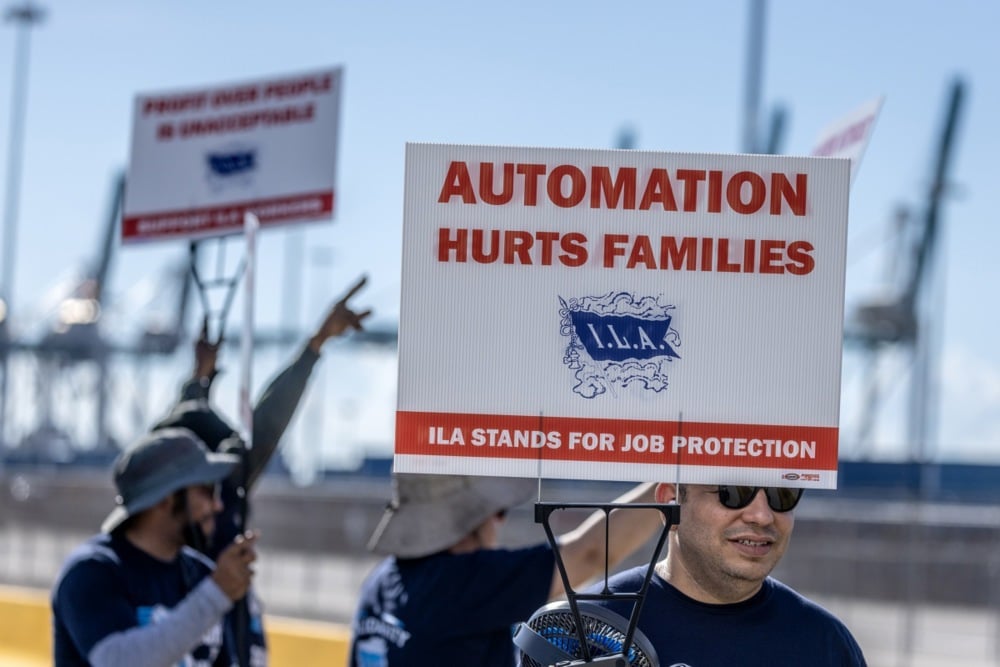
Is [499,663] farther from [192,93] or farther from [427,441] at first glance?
[192,93]

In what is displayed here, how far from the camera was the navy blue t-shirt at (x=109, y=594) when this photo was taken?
4.73m

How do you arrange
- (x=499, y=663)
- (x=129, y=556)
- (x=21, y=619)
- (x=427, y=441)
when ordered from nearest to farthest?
1. (x=427, y=441)
2. (x=499, y=663)
3. (x=129, y=556)
4. (x=21, y=619)

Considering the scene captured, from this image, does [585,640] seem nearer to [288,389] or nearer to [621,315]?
[621,315]

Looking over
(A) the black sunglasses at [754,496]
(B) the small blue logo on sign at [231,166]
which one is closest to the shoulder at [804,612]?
(A) the black sunglasses at [754,496]

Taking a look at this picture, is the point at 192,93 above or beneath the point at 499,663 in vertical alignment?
above

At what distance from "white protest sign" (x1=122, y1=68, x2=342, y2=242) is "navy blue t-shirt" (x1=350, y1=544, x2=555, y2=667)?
207 centimetres

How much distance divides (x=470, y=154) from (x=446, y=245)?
0.19 m

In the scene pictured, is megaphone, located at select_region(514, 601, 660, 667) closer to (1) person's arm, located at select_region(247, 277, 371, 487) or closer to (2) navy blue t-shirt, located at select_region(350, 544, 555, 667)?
(2) navy blue t-shirt, located at select_region(350, 544, 555, 667)

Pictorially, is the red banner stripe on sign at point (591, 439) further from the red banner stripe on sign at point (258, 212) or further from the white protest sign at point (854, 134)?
the red banner stripe on sign at point (258, 212)

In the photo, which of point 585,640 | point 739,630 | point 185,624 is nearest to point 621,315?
point 585,640

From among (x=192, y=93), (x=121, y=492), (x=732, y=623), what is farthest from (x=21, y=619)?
(x=732, y=623)

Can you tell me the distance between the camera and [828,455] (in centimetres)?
315

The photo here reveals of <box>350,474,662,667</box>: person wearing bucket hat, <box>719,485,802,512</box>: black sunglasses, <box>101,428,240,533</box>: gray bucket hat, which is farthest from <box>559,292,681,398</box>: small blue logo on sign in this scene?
<box>101,428,240,533</box>: gray bucket hat

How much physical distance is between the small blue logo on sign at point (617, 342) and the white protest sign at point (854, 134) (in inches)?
48.1
